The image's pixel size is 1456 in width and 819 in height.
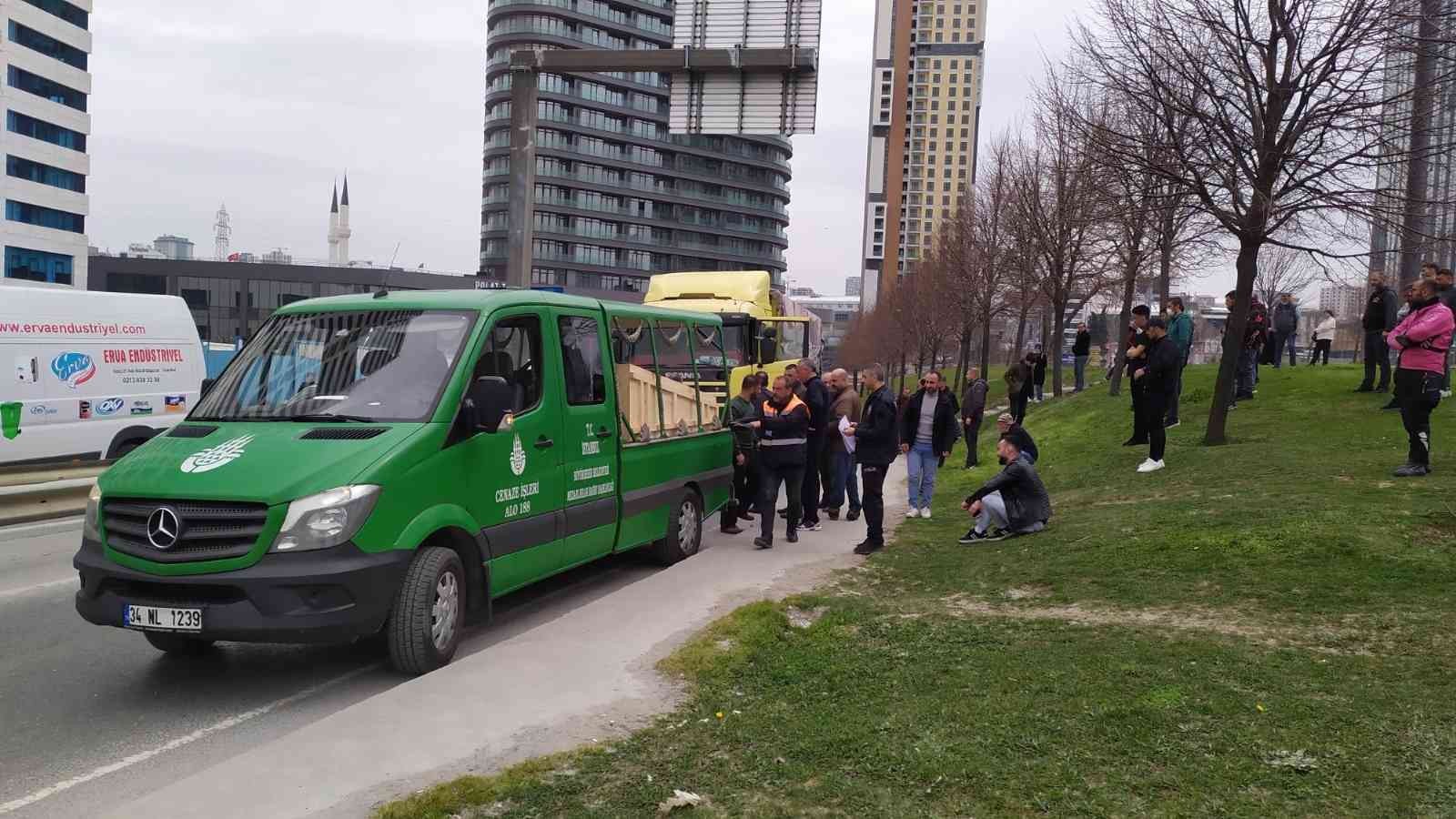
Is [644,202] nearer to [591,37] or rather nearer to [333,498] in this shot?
[591,37]

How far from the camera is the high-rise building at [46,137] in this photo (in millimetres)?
68312

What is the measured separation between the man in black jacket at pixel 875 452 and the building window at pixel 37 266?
75.1m

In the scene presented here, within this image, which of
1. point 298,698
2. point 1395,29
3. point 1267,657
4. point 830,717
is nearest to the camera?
point 830,717

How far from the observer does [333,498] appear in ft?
18.4

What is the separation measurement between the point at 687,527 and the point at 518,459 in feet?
11.1

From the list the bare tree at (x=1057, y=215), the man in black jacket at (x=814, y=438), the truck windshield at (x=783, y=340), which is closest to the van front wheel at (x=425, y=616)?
the man in black jacket at (x=814, y=438)

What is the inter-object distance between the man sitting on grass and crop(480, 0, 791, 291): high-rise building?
9032 centimetres

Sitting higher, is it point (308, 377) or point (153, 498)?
point (308, 377)

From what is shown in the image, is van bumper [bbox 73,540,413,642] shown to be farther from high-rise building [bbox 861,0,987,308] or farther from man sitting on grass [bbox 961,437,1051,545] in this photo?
high-rise building [bbox 861,0,987,308]

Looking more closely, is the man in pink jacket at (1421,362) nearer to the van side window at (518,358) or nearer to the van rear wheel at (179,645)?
the van side window at (518,358)

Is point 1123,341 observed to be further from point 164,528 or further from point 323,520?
point 164,528

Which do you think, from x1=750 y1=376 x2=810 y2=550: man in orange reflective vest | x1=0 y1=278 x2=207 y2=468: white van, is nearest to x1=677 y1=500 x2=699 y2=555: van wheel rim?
x1=750 y1=376 x2=810 y2=550: man in orange reflective vest

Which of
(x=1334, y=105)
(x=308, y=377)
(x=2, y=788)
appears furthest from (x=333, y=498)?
(x=1334, y=105)

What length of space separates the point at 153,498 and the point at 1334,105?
13.1m
